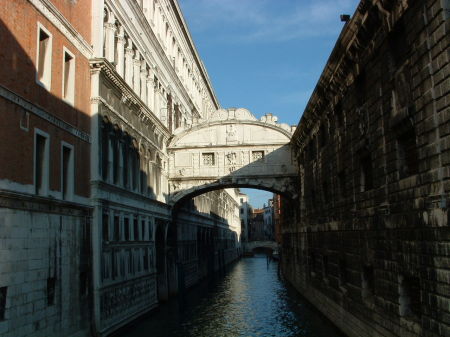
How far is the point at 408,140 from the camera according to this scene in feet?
33.8

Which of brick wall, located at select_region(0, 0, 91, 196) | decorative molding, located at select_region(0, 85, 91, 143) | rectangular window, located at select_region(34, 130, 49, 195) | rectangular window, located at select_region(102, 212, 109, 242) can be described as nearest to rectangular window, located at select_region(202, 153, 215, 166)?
rectangular window, located at select_region(102, 212, 109, 242)

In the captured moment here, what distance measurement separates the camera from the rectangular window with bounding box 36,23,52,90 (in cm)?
1280

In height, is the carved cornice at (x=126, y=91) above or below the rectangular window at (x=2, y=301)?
above

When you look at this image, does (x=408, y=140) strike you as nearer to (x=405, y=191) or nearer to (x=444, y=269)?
(x=405, y=191)

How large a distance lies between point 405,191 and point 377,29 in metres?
3.95

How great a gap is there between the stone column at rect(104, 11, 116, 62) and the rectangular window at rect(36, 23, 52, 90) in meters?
4.16

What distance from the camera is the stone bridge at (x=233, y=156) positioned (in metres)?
26.5

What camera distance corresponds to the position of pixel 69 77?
48.2ft

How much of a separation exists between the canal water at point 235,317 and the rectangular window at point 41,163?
6813mm

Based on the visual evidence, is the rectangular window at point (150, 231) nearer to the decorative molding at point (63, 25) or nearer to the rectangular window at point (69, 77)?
the decorative molding at point (63, 25)

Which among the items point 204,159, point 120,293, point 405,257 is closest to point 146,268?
point 120,293

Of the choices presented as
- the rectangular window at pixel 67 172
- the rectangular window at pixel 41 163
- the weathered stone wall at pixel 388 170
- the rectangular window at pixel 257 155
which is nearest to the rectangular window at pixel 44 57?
the rectangular window at pixel 41 163

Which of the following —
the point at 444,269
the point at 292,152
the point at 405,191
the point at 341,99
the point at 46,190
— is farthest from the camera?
the point at 292,152

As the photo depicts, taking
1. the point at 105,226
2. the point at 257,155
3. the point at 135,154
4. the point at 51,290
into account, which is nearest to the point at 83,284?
the point at 51,290
